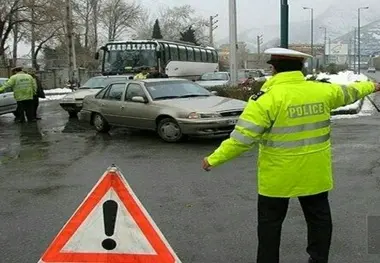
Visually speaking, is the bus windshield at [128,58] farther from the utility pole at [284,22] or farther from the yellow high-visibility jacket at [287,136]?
the yellow high-visibility jacket at [287,136]

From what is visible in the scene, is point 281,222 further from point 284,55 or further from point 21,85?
point 21,85

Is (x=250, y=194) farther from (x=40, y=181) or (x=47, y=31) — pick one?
(x=47, y=31)

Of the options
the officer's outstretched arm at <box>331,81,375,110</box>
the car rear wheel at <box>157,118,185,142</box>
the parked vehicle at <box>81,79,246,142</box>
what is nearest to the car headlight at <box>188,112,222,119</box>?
the parked vehicle at <box>81,79,246,142</box>

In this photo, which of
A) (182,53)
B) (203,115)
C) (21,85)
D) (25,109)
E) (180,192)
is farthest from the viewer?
(182,53)

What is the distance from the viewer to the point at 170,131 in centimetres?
1166

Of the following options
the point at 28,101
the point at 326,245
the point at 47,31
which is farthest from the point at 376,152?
the point at 47,31

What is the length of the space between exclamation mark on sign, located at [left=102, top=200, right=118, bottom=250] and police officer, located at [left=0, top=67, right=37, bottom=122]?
12.7m

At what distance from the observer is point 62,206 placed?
6566mm

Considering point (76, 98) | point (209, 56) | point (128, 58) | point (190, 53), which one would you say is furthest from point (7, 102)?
point (209, 56)

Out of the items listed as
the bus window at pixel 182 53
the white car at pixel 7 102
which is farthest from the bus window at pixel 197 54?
the white car at pixel 7 102

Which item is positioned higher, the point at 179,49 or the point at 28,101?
the point at 179,49

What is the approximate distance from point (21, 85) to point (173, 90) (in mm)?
5331

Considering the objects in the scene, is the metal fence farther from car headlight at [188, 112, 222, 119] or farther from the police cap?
the police cap

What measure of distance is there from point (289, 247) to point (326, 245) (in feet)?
2.44
